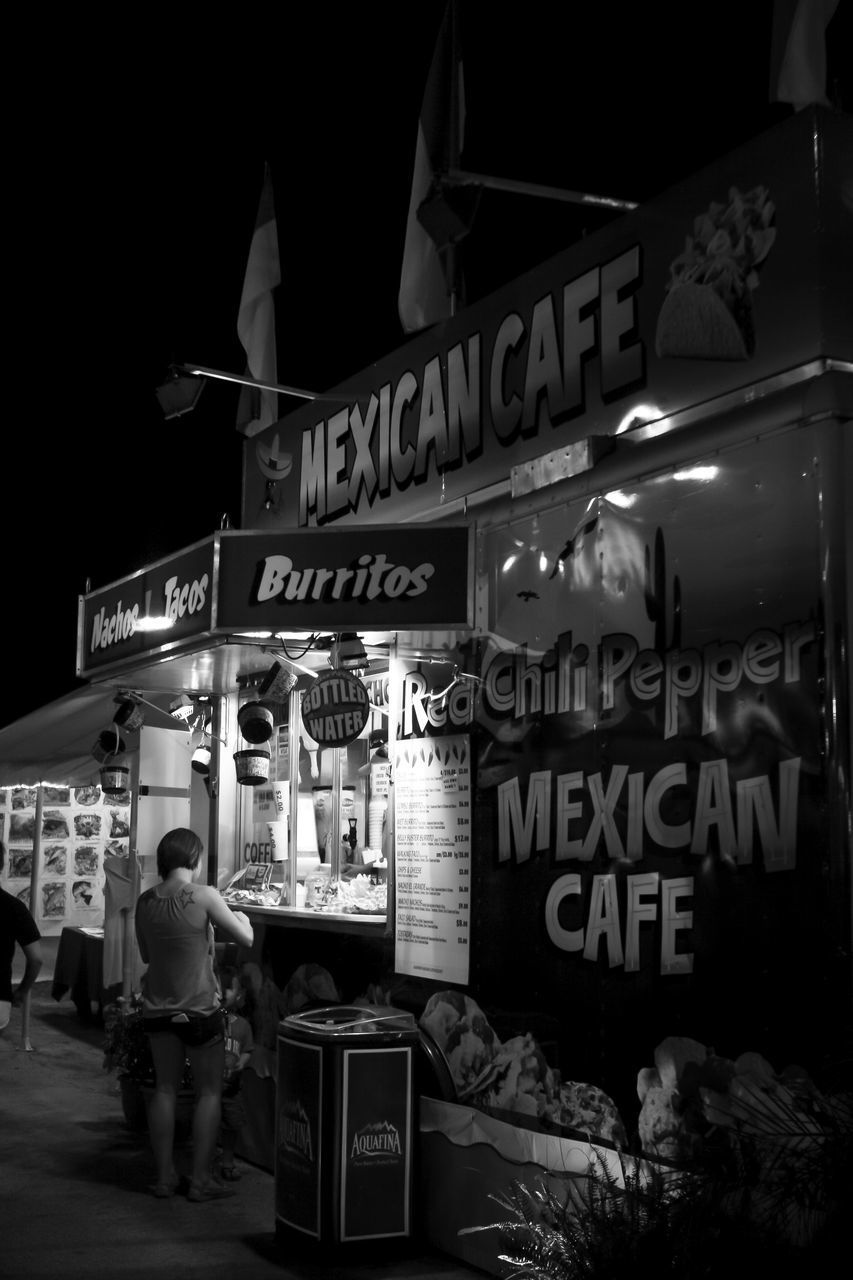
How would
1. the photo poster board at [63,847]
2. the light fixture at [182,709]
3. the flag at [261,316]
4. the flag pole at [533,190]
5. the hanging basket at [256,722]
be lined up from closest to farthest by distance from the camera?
the flag pole at [533,190], the hanging basket at [256,722], the flag at [261,316], the light fixture at [182,709], the photo poster board at [63,847]

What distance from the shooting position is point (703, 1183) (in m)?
4.07

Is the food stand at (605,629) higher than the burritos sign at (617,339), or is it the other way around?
the burritos sign at (617,339)

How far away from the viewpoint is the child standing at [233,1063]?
812 cm

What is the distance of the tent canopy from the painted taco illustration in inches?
480

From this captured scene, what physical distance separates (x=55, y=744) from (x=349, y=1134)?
38.2ft

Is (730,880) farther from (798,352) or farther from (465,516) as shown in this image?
(465,516)

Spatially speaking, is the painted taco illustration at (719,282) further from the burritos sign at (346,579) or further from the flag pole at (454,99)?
the flag pole at (454,99)

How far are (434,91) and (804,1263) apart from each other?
6427 mm

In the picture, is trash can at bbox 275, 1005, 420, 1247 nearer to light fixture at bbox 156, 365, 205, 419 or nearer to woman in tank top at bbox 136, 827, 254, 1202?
woman in tank top at bbox 136, 827, 254, 1202

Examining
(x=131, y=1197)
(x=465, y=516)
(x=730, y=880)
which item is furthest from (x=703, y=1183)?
(x=131, y=1197)

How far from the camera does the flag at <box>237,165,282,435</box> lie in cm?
1045

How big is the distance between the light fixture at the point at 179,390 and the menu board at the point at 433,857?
341 cm

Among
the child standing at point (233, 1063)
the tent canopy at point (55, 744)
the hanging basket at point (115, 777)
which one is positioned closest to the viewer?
the child standing at point (233, 1063)

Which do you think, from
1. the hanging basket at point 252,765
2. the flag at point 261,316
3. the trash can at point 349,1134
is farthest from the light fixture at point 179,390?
the trash can at point 349,1134
